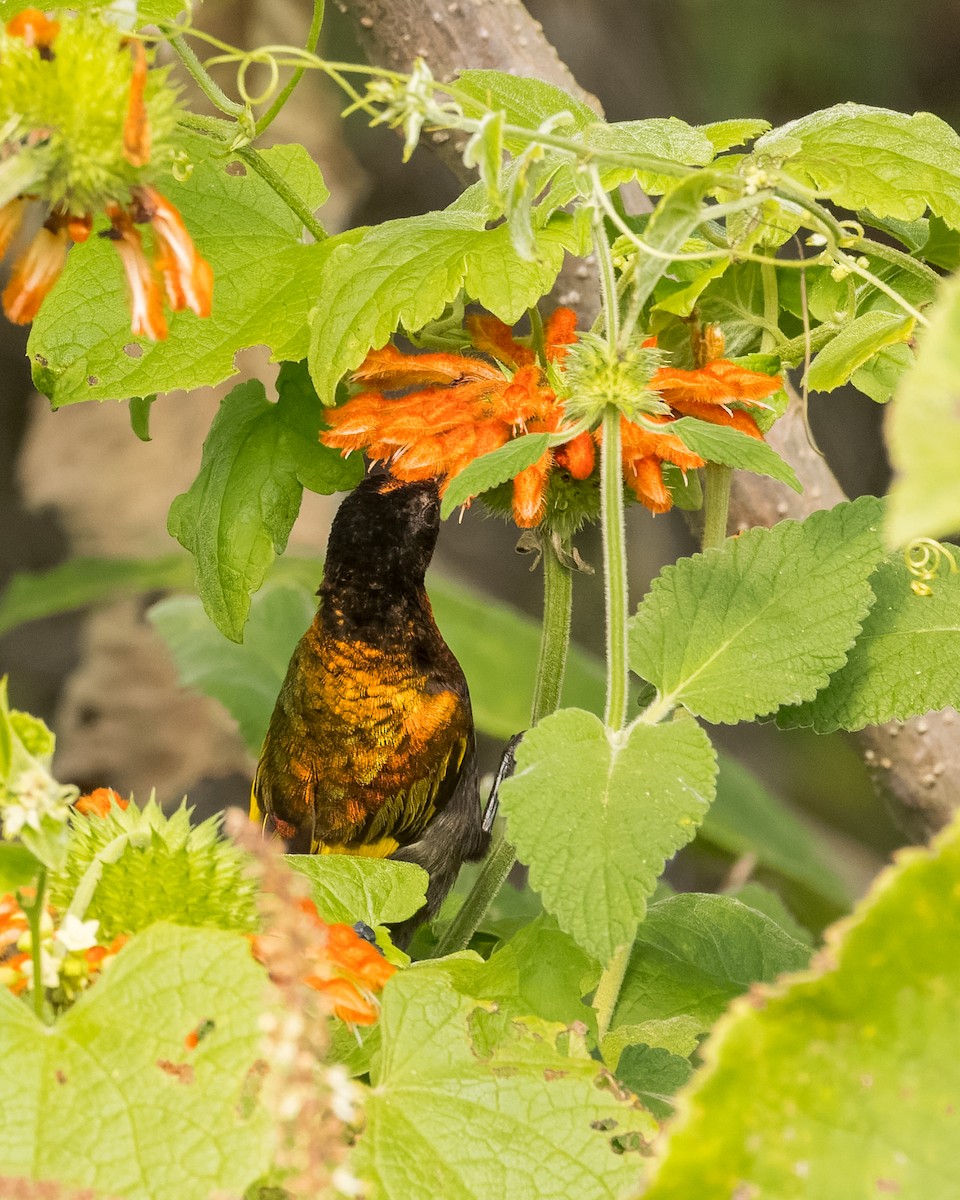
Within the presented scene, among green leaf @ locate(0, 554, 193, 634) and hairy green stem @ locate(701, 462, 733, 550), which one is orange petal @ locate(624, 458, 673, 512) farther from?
green leaf @ locate(0, 554, 193, 634)

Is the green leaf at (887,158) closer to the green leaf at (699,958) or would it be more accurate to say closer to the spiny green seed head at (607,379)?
the spiny green seed head at (607,379)

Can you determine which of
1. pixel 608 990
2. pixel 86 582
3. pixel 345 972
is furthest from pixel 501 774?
pixel 86 582

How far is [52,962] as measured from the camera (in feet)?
1.16

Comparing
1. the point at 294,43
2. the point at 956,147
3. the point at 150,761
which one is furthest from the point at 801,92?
the point at 956,147

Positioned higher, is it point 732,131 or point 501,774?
point 732,131

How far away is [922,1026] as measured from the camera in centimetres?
27

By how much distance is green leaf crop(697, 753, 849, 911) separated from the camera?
1259 mm

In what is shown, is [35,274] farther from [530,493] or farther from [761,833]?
[761,833]

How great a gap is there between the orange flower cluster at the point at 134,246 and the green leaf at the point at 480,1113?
0.22m

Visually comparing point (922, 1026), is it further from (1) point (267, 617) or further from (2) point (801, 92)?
(2) point (801, 92)

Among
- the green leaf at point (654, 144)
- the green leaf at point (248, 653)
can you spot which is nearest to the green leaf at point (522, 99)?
the green leaf at point (654, 144)

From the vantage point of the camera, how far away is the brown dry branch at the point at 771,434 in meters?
0.71

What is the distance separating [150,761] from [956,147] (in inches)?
61.6

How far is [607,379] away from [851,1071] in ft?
0.79
